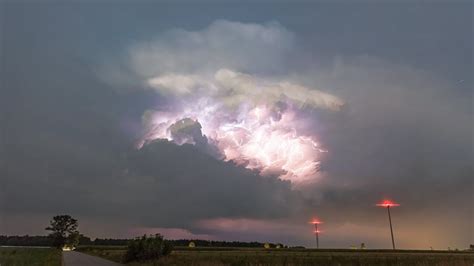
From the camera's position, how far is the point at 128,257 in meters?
50.8

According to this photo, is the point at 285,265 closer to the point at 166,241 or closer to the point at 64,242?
the point at 166,241

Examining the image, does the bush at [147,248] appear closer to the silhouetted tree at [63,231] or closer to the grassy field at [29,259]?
the grassy field at [29,259]

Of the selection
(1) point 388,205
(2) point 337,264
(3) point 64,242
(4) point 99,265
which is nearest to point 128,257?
(4) point 99,265

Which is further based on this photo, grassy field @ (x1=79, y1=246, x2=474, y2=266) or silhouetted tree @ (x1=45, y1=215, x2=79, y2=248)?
silhouetted tree @ (x1=45, y1=215, x2=79, y2=248)

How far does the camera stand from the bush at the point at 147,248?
49.0 metres

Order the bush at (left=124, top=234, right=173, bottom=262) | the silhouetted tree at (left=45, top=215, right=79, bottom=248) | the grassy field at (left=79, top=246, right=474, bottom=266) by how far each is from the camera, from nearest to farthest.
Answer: the grassy field at (left=79, top=246, right=474, bottom=266) → the bush at (left=124, top=234, right=173, bottom=262) → the silhouetted tree at (left=45, top=215, right=79, bottom=248)

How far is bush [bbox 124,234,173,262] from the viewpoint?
4903cm

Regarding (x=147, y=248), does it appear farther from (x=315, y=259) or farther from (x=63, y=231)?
(x=63, y=231)

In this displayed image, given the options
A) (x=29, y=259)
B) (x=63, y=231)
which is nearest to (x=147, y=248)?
(x=29, y=259)

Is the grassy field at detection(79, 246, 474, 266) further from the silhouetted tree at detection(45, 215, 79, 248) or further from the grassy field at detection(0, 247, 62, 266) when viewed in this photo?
the silhouetted tree at detection(45, 215, 79, 248)

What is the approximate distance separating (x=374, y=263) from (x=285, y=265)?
9005 millimetres

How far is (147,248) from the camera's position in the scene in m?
49.2

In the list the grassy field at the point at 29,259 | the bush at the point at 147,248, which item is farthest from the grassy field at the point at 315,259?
the grassy field at the point at 29,259

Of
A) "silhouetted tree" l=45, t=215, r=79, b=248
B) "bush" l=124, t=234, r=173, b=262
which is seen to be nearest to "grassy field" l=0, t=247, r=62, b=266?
"bush" l=124, t=234, r=173, b=262
